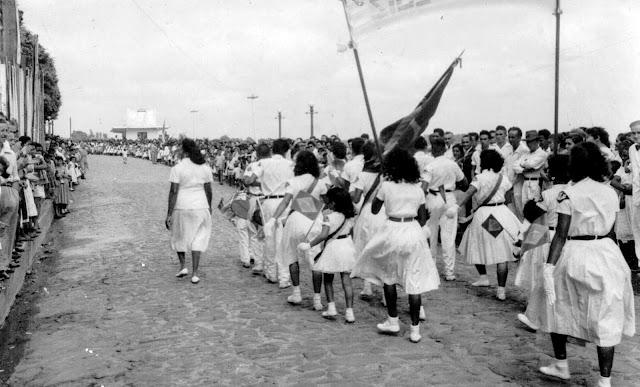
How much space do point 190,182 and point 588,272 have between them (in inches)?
217

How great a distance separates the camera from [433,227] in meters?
8.69

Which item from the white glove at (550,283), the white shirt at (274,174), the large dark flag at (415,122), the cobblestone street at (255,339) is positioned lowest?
the cobblestone street at (255,339)

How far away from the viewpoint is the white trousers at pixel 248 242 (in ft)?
31.4

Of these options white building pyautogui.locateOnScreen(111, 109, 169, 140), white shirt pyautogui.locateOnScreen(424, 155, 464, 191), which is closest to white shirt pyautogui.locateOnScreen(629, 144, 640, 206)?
white shirt pyautogui.locateOnScreen(424, 155, 464, 191)

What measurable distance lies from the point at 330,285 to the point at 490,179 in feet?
7.54

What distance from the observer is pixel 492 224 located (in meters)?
7.70

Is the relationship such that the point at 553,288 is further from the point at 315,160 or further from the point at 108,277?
the point at 108,277

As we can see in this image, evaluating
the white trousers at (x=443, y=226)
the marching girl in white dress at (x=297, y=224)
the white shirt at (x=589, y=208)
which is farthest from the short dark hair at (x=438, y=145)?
the white shirt at (x=589, y=208)

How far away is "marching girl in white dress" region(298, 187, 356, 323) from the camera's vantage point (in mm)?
6719

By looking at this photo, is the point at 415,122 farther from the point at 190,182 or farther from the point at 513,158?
the point at 513,158

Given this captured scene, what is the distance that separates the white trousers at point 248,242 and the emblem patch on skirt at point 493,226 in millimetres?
3307

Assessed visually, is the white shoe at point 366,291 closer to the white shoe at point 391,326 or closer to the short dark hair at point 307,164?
the short dark hair at point 307,164

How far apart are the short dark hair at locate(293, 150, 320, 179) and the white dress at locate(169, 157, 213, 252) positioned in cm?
174

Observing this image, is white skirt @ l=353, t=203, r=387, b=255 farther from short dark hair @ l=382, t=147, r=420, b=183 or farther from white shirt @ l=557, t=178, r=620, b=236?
white shirt @ l=557, t=178, r=620, b=236
